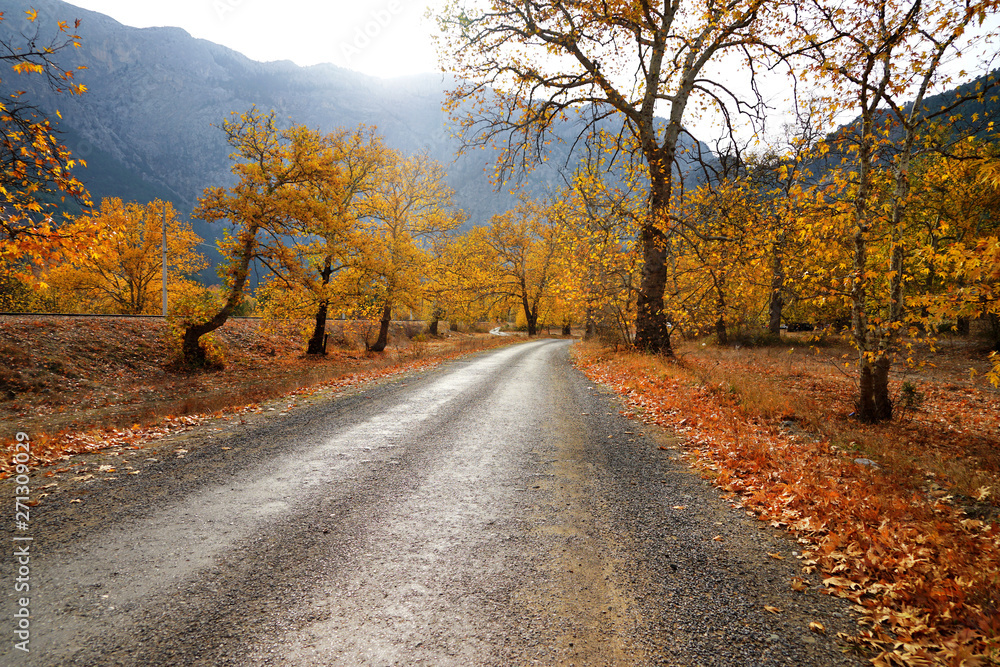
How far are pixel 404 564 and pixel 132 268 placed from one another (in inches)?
1394

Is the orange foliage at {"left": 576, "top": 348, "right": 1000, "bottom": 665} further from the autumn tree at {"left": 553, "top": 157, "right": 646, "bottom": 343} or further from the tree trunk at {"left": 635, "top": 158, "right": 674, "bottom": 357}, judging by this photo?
the autumn tree at {"left": 553, "top": 157, "right": 646, "bottom": 343}

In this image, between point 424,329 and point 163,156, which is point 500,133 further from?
point 163,156

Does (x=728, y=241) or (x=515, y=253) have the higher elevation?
(x=515, y=253)

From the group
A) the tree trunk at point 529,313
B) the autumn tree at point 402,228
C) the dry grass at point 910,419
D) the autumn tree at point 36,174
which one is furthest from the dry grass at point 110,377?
the tree trunk at point 529,313

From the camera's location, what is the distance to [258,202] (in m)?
15.5

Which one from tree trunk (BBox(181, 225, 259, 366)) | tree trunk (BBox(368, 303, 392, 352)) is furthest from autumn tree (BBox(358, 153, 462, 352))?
tree trunk (BBox(181, 225, 259, 366))

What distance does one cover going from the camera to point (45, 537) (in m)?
3.52

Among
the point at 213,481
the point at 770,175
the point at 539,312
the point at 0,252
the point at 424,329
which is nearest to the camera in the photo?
the point at 213,481

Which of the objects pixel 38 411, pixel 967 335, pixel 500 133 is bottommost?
pixel 38 411

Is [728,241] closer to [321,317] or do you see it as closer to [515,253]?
[321,317]

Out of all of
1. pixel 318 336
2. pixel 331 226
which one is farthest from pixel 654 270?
pixel 318 336

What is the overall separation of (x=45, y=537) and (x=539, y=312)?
134 ft

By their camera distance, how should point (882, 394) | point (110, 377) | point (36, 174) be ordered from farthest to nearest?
point (110, 377) < point (882, 394) < point (36, 174)

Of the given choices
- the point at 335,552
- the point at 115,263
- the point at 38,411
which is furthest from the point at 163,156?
the point at 335,552
